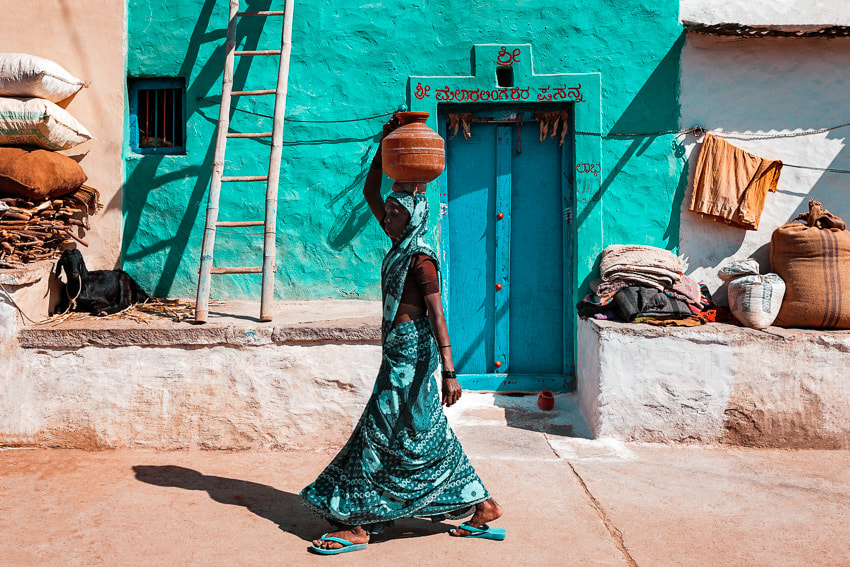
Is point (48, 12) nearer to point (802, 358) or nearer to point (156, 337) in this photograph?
point (156, 337)

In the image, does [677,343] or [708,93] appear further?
[708,93]

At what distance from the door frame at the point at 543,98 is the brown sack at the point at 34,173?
2563mm

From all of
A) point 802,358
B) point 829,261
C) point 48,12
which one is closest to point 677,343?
point 802,358

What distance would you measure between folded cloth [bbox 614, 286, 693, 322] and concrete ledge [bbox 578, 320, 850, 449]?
14cm

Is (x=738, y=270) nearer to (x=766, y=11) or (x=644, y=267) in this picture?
(x=644, y=267)

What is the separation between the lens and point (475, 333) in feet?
19.6

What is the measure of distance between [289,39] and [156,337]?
2371 millimetres

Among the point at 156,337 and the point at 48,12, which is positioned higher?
the point at 48,12

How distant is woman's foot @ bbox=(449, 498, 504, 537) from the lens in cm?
343

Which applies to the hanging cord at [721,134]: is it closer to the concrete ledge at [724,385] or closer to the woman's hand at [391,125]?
the concrete ledge at [724,385]

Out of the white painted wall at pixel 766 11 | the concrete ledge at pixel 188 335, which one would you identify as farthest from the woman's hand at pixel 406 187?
the white painted wall at pixel 766 11

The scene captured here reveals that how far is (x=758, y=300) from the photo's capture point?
5000 mm

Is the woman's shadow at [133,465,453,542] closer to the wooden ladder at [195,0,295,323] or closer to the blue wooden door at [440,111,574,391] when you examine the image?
the wooden ladder at [195,0,295,323]

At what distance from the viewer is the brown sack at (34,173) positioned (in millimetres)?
5039
